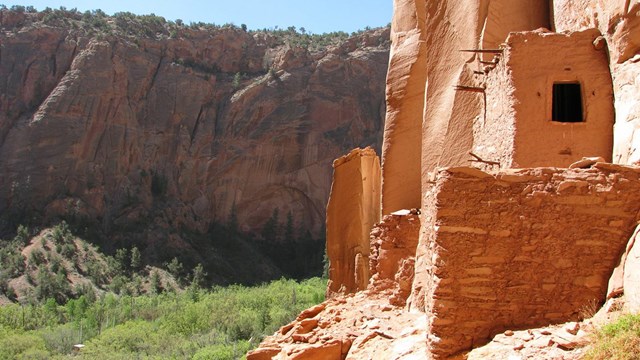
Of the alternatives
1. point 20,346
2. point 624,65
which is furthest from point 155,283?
point 624,65

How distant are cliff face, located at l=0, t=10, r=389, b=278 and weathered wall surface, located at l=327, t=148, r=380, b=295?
1849 inches

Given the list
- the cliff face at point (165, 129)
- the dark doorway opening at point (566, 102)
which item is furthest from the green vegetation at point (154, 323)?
the dark doorway opening at point (566, 102)

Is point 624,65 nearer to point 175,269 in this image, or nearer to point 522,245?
point 522,245

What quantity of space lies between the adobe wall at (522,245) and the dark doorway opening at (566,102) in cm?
323

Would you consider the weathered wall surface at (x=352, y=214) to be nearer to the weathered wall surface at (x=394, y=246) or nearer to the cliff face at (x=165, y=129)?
the weathered wall surface at (x=394, y=246)

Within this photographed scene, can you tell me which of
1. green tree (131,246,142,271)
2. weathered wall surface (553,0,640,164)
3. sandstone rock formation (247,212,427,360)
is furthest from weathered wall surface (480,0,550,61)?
green tree (131,246,142,271)

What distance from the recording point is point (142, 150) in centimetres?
6538

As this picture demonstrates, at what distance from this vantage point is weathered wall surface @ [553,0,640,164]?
27.0 feet

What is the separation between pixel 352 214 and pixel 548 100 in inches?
306

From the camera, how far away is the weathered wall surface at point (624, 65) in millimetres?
8227

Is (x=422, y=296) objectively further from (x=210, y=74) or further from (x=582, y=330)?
(x=210, y=74)

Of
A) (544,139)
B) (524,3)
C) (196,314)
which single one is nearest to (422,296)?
(544,139)

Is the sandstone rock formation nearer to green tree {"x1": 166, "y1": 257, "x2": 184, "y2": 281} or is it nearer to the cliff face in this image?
green tree {"x1": 166, "y1": 257, "x2": 184, "y2": 281}

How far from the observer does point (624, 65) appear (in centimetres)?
860
